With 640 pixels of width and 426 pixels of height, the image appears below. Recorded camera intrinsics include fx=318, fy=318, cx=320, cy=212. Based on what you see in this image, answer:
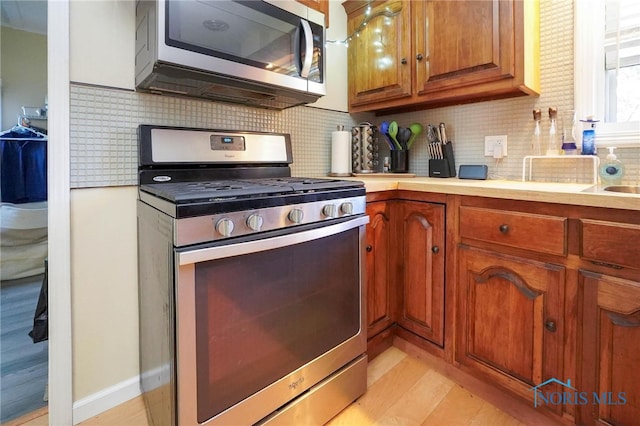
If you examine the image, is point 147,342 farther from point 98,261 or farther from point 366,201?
point 366,201

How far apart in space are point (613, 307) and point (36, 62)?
4.20 meters

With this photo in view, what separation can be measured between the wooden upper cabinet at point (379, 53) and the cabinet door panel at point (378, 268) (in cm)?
73

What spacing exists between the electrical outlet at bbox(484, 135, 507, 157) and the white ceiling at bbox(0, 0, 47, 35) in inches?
124

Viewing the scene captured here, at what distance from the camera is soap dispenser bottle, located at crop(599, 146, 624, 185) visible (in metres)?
1.29


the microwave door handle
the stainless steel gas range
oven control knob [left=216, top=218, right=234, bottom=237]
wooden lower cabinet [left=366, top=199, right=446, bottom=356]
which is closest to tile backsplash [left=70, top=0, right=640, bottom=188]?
the stainless steel gas range

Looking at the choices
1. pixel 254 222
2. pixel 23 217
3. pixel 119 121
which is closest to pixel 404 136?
pixel 254 222

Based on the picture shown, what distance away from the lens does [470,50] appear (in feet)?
4.81

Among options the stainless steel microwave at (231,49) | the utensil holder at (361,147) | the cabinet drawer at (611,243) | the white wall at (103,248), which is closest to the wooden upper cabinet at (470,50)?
the utensil holder at (361,147)

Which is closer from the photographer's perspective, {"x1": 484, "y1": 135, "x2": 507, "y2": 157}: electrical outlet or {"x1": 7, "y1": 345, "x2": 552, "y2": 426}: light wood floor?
{"x1": 7, "y1": 345, "x2": 552, "y2": 426}: light wood floor

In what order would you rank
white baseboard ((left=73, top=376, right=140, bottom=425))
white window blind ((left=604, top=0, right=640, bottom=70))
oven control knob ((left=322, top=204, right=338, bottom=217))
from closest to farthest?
oven control knob ((left=322, top=204, right=338, bottom=217)) → white baseboard ((left=73, top=376, right=140, bottom=425)) → white window blind ((left=604, top=0, right=640, bottom=70))

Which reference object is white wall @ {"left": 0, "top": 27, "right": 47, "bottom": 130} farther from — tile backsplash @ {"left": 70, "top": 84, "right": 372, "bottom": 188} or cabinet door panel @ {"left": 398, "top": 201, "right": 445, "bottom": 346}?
cabinet door panel @ {"left": 398, "top": 201, "right": 445, "bottom": 346}

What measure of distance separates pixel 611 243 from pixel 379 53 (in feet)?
4.81

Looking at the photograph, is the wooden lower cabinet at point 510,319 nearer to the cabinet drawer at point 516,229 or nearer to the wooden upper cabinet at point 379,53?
the cabinet drawer at point 516,229

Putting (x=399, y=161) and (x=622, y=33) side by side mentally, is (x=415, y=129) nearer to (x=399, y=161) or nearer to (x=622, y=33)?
(x=399, y=161)
